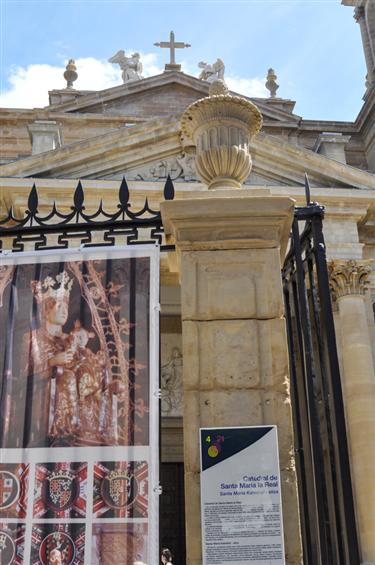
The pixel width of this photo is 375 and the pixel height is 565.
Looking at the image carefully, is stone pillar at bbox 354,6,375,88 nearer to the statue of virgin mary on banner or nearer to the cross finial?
the cross finial

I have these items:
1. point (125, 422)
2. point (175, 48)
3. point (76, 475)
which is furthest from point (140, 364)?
point (175, 48)

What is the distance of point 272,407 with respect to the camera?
3.68 m

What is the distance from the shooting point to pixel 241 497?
11.4 ft

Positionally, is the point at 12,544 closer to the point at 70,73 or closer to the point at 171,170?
the point at 171,170

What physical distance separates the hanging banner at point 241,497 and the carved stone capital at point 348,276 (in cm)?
1011

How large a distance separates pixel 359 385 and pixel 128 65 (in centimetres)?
1560

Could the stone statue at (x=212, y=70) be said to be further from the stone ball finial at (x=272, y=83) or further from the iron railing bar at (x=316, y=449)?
the iron railing bar at (x=316, y=449)

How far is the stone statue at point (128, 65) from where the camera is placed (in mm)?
22859

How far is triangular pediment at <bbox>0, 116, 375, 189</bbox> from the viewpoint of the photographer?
14.1 m

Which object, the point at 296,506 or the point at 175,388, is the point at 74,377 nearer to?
the point at 296,506

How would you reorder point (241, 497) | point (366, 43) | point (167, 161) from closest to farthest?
point (241, 497) < point (167, 161) < point (366, 43)

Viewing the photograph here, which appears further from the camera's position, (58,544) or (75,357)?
(75,357)

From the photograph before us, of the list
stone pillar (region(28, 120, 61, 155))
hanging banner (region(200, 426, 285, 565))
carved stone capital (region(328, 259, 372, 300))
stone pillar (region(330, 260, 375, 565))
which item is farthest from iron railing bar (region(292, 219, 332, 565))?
stone pillar (region(28, 120, 61, 155))

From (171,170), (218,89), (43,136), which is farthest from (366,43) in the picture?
(218,89)
